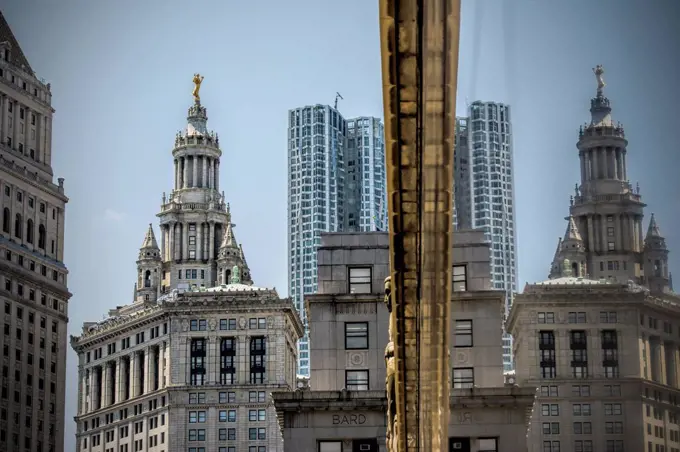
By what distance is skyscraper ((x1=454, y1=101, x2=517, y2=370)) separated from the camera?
325 feet

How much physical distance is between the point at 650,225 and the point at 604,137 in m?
18.0

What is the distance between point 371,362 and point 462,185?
9.95 metres

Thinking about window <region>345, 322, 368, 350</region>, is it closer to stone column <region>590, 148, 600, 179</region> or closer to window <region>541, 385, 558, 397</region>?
window <region>541, 385, 558, 397</region>

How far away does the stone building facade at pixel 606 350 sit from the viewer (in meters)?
143

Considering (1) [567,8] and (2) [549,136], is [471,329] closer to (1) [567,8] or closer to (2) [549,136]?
(1) [567,8]

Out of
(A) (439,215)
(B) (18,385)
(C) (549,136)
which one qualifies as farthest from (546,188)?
(A) (439,215)

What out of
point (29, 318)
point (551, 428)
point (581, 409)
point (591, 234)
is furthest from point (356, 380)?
point (29, 318)

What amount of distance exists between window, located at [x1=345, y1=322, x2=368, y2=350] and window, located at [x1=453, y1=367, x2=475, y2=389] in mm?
4617

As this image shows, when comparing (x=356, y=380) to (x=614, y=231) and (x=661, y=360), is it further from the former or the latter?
(x=614, y=231)

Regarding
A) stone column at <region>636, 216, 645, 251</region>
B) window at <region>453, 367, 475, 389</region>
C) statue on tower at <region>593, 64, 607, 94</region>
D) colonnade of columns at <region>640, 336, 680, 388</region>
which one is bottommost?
window at <region>453, 367, 475, 389</region>

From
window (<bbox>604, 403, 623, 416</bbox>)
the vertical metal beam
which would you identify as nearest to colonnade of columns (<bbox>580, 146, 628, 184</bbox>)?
window (<bbox>604, 403, 623, 416</bbox>)

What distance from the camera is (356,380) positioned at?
88.4m

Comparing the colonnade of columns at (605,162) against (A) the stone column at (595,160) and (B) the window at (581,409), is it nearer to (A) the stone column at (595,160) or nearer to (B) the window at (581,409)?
(A) the stone column at (595,160)

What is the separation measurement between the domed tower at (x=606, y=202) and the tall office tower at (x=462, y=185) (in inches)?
2537
